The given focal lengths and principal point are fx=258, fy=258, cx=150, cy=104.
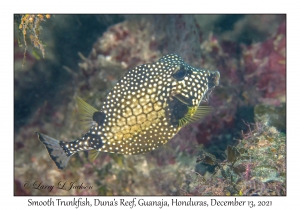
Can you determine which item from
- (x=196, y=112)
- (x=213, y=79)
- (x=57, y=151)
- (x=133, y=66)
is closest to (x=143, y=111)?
(x=196, y=112)

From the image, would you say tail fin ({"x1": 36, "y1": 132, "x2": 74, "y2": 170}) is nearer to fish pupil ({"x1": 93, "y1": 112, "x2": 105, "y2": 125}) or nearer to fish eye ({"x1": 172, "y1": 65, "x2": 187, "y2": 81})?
fish pupil ({"x1": 93, "y1": 112, "x2": 105, "y2": 125})

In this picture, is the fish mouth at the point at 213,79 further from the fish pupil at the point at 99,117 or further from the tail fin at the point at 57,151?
the tail fin at the point at 57,151

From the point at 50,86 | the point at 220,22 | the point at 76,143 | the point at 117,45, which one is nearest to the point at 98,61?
the point at 117,45

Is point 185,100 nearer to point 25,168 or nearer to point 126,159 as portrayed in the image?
point 126,159

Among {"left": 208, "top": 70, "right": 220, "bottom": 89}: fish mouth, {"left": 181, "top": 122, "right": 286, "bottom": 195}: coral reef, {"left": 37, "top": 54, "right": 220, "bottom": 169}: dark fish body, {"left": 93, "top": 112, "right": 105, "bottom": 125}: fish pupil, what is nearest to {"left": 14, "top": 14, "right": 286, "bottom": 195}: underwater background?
{"left": 181, "top": 122, "right": 286, "bottom": 195}: coral reef

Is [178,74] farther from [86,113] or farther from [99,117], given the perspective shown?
[86,113]

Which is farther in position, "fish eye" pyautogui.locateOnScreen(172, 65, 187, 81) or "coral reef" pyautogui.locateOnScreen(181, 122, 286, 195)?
"fish eye" pyautogui.locateOnScreen(172, 65, 187, 81)

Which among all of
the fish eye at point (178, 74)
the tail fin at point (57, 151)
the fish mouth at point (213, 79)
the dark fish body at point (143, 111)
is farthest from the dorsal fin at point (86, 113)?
the fish mouth at point (213, 79)

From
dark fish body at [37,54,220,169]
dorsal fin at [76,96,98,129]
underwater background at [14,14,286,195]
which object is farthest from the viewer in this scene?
underwater background at [14,14,286,195]
